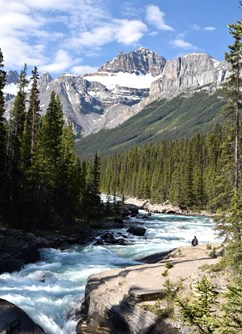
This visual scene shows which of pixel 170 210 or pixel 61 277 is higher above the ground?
pixel 61 277

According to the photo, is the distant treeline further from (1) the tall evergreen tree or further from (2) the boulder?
(2) the boulder

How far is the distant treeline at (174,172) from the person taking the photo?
106 metres

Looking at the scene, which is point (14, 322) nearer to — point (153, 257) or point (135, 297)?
point (135, 297)

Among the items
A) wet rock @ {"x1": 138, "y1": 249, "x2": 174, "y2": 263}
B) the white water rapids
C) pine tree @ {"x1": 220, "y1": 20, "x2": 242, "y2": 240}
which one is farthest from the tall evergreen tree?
the white water rapids

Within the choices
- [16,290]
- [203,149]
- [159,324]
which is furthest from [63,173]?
[203,149]

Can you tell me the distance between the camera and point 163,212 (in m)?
101

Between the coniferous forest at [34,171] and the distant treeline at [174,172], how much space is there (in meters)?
29.8

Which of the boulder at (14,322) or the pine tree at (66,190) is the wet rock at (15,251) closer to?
the boulder at (14,322)

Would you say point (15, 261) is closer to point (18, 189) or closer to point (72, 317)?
point (72, 317)

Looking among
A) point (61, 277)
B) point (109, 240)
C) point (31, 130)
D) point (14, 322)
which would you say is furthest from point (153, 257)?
point (31, 130)

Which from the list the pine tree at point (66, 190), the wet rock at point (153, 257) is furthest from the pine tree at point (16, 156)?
the wet rock at point (153, 257)

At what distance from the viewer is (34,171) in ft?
146

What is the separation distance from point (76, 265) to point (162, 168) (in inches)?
4582

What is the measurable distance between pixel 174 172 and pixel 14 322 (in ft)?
368
